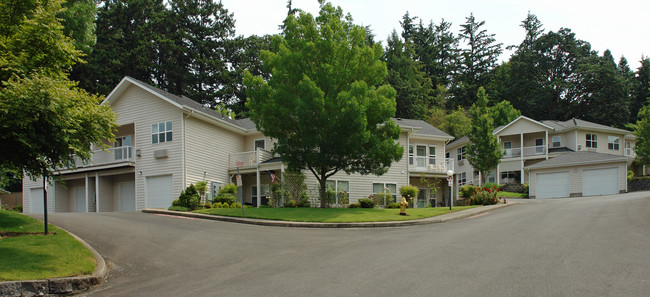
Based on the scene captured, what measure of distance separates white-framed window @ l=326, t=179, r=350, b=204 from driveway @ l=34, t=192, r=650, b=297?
11844mm

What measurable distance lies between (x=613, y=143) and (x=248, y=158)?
36550 mm

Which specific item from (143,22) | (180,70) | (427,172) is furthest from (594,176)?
(143,22)

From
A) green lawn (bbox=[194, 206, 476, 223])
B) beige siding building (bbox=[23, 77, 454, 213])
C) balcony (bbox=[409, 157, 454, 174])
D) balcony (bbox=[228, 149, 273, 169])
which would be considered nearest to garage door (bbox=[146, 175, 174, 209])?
beige siding building (bbox=[23, 77, 454, 213])

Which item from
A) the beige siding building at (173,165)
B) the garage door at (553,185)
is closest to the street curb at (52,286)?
the beige siding building at (173,165)

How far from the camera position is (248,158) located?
31875mm

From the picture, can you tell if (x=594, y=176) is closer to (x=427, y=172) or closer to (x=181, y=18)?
A: (x=427, y=172)

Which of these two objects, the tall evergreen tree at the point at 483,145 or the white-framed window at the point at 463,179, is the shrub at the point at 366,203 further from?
the white-framed window at the point at 463,179

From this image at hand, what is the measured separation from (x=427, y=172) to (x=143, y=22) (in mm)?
35395

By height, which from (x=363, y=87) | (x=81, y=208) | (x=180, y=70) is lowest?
(x=81, y=208)

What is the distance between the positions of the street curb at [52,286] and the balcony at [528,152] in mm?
41786

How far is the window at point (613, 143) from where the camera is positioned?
48225 millimetres

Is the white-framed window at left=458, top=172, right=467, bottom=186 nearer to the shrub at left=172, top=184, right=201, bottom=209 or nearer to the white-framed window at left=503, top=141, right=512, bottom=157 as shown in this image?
the white-framed window at left=503, top=141, right=512, bottom=157

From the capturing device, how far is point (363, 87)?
2289 centimetres

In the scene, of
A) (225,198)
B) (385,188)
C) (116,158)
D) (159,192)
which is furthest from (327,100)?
(116,158)
